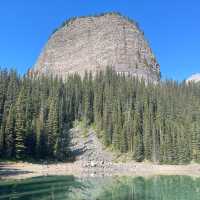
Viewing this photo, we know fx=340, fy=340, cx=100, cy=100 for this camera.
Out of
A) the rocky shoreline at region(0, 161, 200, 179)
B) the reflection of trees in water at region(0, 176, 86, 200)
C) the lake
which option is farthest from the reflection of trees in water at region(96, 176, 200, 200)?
the rocky shoreline at region(0, 161, 200, 179)

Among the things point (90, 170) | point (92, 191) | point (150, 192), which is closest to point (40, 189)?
point (92, 191)

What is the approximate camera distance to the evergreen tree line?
295 ft

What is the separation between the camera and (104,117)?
119m

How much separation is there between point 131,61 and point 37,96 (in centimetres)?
8844

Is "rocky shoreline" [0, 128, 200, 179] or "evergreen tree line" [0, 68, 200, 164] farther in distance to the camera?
"evergreen tree line" [0, 68, 200, 164]

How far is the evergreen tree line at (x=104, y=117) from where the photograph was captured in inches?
3536

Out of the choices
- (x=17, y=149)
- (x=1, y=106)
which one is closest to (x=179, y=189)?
(x=17, y=149)

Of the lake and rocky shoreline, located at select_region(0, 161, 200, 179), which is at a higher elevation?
rocky shoreline, located at select_region(0, 161, 200, 179)

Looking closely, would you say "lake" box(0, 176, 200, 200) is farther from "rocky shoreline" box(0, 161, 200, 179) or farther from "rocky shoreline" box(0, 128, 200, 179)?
"rocky shoreline" box(0, 128, 200, 179)

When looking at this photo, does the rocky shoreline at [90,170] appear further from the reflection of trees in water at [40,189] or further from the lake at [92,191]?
the lake at [92,191]

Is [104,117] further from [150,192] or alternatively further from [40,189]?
[40,189]

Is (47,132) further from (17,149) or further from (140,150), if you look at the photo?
(140,150)

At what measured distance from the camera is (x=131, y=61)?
648 feet

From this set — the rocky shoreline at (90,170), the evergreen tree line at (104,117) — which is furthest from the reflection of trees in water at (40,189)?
the evergreen tree line at (104,117)
